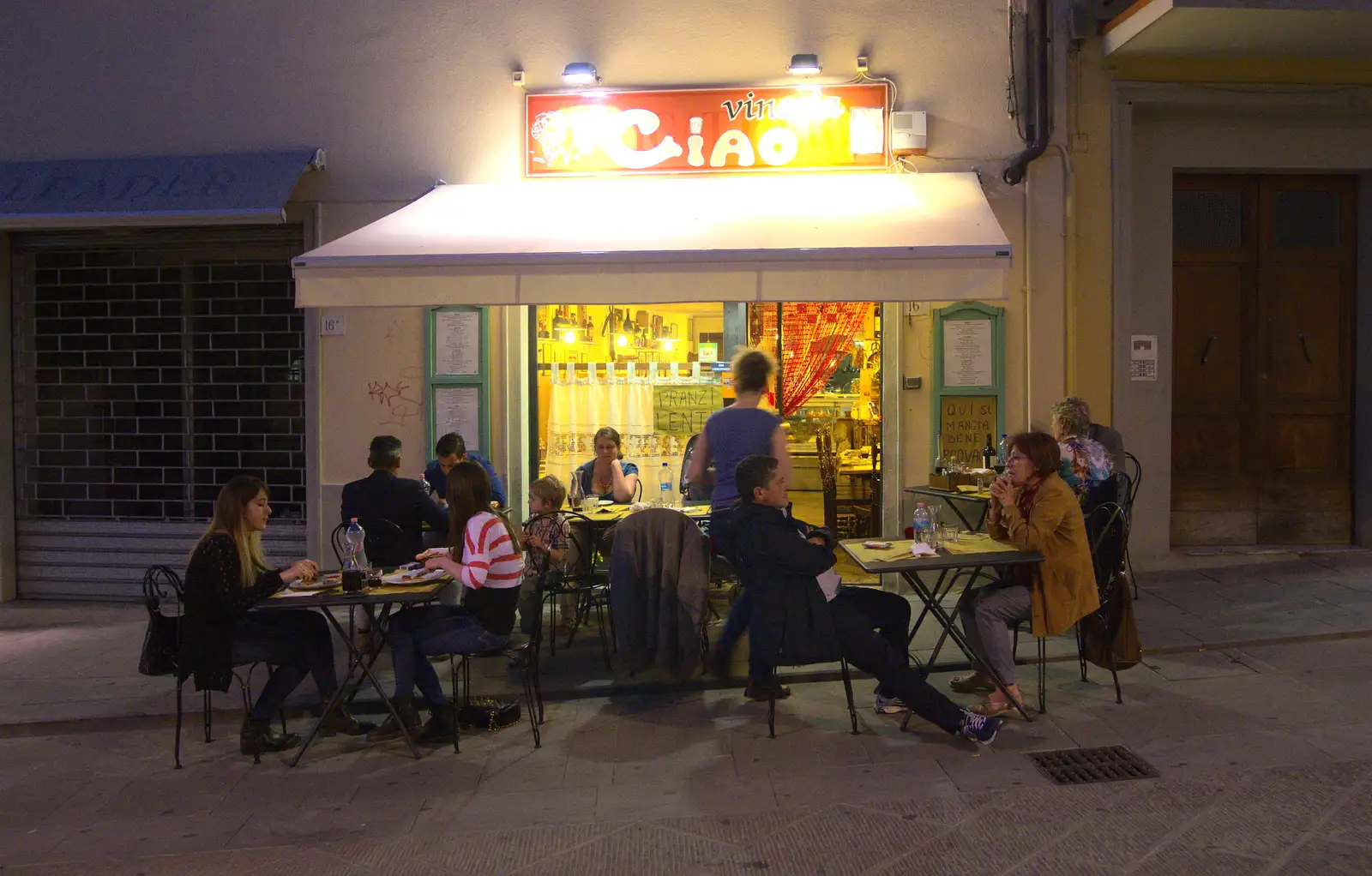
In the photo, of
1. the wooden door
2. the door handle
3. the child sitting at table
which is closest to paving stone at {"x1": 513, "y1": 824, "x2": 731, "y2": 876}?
the child sitting at table

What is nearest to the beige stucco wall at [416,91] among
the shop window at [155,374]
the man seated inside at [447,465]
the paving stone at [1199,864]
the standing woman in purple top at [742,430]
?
the shop window at [155,374]

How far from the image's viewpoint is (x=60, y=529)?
8.79 metres

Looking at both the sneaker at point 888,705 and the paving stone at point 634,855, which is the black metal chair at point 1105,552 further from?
the paving stone at point 634,855

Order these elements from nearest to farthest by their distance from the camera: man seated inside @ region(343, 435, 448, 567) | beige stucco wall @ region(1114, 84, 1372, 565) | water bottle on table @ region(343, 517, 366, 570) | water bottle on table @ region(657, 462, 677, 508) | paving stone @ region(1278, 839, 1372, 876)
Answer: paving stone @ region(1278, 839, 1372, 876) → water bottle on table @ region(343, 517, 366, 570) → man seated inside @ region(343, 435, 448, 567) → beige stucco wall @ region(1114, 84, 1372, 565) → water bottle on table @ region(657, 462, 677, 508)

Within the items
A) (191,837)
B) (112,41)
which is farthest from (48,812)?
(112,41)

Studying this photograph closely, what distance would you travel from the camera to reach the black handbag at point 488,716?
529cm

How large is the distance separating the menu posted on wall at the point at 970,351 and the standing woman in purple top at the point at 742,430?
2420 mm

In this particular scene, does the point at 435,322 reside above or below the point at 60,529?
above

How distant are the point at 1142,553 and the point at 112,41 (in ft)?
28.2

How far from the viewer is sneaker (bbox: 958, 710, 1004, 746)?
471 centimetres

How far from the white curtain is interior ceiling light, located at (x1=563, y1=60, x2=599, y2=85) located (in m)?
2.10

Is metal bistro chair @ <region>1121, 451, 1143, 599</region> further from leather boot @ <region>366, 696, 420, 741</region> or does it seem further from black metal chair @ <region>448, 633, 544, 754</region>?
leather boot @ <region>366, 696, 420, 741</region>

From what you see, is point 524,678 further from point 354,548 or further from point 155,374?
point 155,374

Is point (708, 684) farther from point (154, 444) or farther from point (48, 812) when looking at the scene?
point (154, 444)
